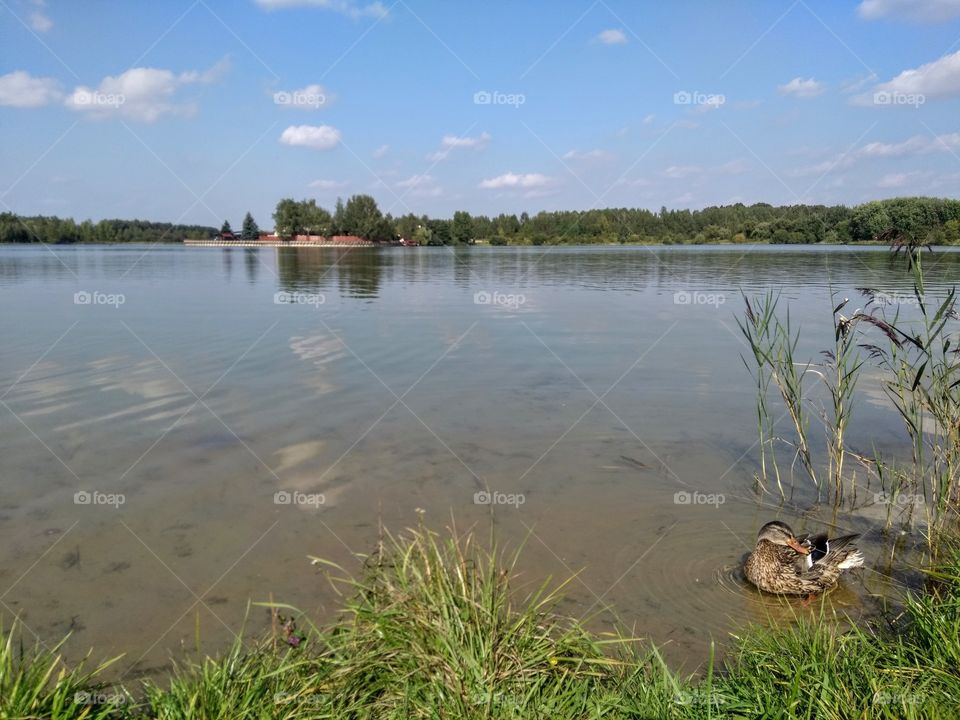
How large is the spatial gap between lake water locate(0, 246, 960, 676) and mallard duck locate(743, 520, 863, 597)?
0.15 meters


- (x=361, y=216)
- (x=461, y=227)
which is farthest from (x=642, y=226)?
(x=361, y=216)

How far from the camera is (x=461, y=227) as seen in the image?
98.3 m

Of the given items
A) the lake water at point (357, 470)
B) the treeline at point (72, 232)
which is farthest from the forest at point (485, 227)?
the lake water at point (357, 470)

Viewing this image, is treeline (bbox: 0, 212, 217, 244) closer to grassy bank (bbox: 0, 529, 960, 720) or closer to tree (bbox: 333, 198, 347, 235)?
tree (bbox: 333, 198, 347, 235)

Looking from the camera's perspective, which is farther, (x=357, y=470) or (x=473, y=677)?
(x=357, y=470)

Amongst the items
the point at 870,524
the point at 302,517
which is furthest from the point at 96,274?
the point at 870,524

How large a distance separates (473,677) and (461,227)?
97.5 metres

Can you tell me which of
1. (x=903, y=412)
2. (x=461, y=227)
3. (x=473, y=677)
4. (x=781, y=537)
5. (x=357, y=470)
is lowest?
(x=357, y=470)

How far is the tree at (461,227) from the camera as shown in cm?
9831

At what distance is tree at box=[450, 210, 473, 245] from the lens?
9831 cm

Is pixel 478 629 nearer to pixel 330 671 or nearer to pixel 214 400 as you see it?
pixel 330 671

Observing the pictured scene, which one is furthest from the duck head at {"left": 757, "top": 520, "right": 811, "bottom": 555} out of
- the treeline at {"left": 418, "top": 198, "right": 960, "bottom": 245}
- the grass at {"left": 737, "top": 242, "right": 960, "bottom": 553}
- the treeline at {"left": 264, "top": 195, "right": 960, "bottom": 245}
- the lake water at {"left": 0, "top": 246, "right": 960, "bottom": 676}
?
the treeline at {"left": 264, "top": 195, "right": 960, "bottom": 245}

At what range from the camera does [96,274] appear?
3045cm

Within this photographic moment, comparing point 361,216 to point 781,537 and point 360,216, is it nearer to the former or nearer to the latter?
point 360,216
